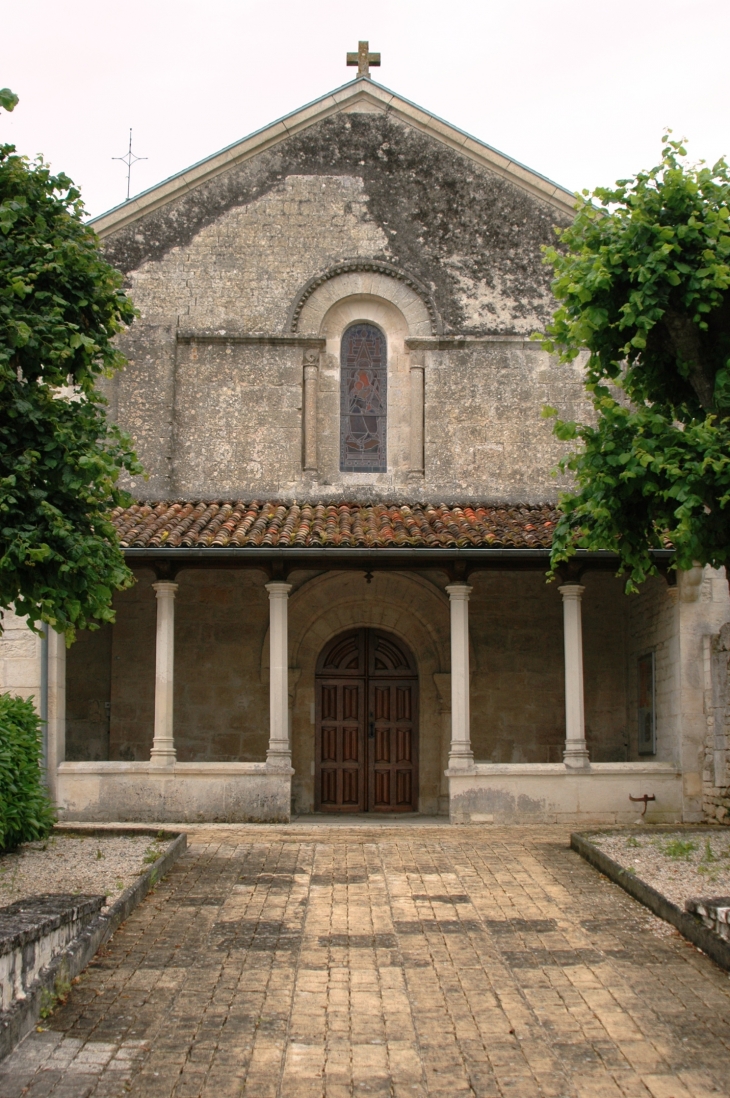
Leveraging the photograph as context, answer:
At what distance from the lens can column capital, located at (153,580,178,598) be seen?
14.1 metres

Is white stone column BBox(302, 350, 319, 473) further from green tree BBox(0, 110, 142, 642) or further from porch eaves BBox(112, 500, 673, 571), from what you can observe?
green tree BBox(0, 110, 142, 642)

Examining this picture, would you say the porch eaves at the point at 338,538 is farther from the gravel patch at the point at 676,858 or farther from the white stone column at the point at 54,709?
the gravel patch at the point at 676,858

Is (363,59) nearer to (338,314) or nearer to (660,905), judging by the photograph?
(338,314)

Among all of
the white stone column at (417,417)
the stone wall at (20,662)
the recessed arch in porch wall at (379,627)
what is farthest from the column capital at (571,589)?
the stone wall at (20,662)

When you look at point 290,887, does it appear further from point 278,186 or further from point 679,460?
point 278,186

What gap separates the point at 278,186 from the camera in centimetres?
1627

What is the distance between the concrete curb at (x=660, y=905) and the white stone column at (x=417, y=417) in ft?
21.0

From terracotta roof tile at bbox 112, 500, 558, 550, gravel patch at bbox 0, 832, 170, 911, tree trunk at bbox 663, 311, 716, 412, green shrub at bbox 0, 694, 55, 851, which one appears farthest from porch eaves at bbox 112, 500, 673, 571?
tree trunk at bbox 663, 311, 716, 412

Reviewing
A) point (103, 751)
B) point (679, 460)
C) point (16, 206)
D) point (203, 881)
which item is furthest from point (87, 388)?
point (103, 751)

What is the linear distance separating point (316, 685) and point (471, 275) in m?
6.29

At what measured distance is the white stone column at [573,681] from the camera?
1391 centimetres

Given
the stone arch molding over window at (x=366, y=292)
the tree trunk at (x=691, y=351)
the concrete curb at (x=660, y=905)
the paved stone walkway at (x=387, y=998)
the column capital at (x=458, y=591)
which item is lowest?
the paved stone walkway at (x=387, y=998)

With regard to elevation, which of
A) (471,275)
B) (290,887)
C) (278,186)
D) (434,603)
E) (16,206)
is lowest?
(290,887)

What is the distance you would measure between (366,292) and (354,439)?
2.11 metres
